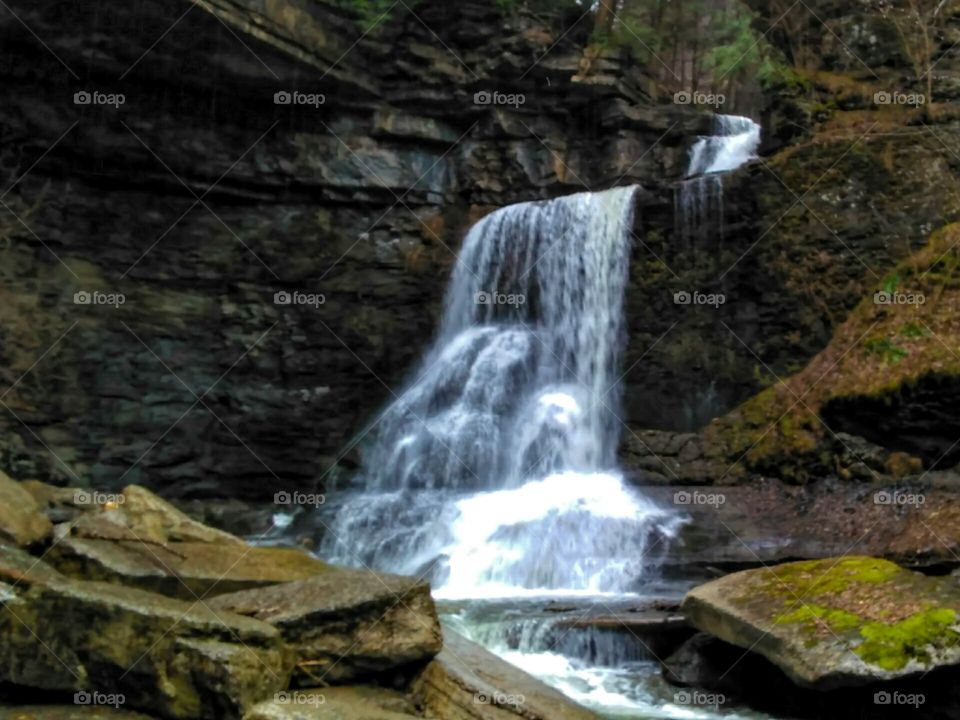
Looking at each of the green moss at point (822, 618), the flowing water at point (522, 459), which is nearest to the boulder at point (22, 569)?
the flowing water at point (522, 459)

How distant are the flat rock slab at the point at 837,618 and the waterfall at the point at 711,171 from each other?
765 cm

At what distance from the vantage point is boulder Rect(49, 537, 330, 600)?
5.71m

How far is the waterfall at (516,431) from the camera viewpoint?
10.5 metres

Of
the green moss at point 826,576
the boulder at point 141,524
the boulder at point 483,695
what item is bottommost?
the boulder at point 483,695

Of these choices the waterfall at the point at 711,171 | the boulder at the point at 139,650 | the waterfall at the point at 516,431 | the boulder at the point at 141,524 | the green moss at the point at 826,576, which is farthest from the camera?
the waterfall at the point at 711,171

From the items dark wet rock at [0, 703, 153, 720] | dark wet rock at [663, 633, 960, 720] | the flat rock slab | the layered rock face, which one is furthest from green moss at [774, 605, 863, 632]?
the layered rock face

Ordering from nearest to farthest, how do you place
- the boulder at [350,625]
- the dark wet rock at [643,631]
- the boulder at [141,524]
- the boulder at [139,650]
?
the boulder at [139,650] < the boulder at [350,625] < the boulder at [141,524] < the dark wet rock at [643,631]

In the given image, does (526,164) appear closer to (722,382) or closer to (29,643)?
(722,382)

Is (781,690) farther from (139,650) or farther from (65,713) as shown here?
(65,713)

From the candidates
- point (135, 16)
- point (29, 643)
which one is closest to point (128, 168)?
point (135, 16)

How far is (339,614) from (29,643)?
1748 millimetres

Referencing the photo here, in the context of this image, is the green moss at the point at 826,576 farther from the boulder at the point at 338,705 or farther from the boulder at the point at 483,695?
the boulder at the point at 338,705

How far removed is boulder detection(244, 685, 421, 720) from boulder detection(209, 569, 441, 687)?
0.13 metres

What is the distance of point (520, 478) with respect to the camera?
13.2 m
